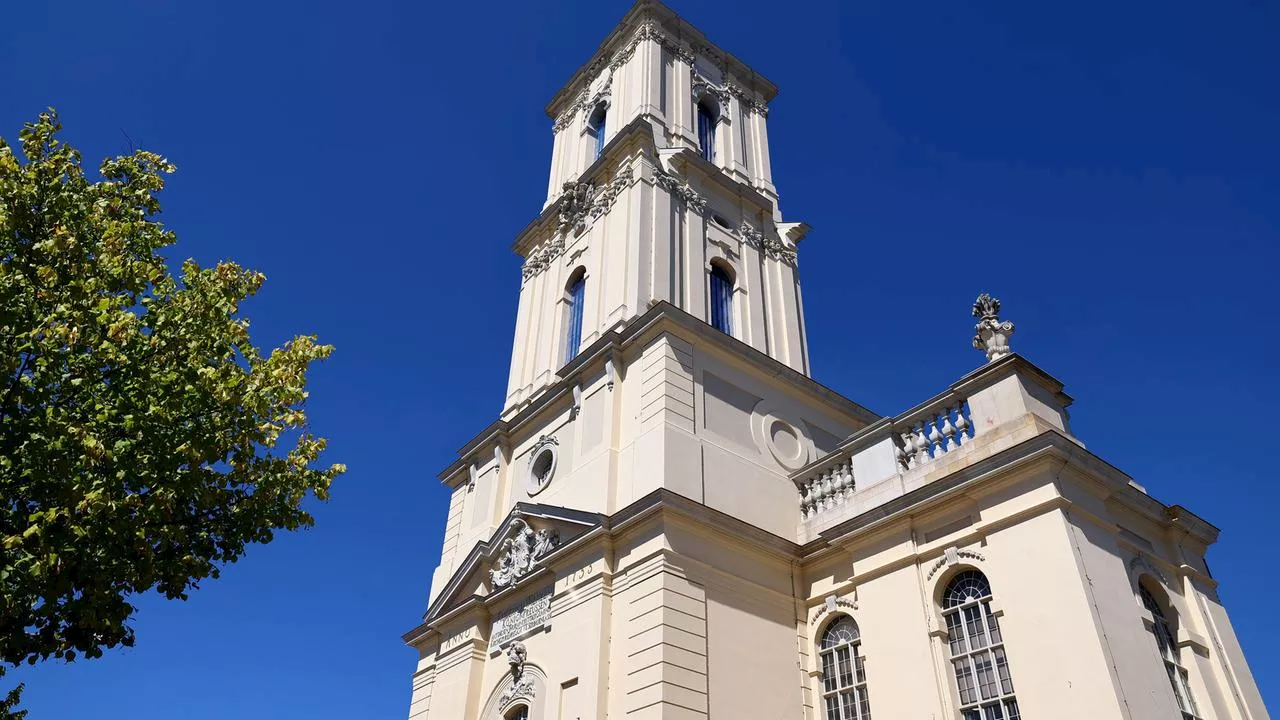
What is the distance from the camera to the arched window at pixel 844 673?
49.7ft

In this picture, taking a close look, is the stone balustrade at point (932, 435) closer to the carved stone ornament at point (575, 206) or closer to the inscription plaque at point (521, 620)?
the inscription plaque at point (521, 620)

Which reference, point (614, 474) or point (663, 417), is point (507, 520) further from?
point (663, 417)

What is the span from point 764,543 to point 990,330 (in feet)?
18.7

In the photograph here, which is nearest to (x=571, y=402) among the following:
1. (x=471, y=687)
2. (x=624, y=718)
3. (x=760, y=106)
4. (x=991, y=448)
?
(x=471, y=687)

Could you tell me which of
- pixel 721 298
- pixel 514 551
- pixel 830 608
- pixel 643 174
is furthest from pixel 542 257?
pixel 830 608

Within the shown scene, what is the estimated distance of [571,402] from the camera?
2073 centimetres

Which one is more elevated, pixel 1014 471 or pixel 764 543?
pixel 764 543

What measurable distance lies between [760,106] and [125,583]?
25.9 meters

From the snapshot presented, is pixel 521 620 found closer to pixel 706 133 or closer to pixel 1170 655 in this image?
pixel 1170 655

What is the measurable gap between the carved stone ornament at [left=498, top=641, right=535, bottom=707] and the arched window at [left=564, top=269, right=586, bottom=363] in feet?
27.5

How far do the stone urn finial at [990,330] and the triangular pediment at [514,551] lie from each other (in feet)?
25.3

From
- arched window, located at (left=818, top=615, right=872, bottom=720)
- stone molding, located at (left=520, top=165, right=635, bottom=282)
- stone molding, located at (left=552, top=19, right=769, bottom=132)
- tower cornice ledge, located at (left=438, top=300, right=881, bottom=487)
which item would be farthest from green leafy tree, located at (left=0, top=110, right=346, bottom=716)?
stone molding, located at (left=552, top=19, right=769, bottom=132)

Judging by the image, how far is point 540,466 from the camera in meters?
21.0

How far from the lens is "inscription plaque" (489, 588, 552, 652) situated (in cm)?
1744
